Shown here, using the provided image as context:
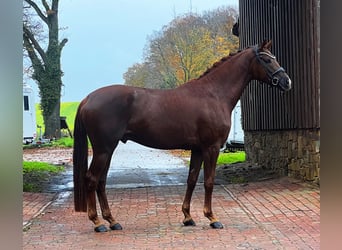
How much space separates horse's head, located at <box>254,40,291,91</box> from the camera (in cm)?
566

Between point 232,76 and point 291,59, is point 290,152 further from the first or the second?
point 232,76

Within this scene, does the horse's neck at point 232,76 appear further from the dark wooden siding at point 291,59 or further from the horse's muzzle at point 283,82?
the dark wooden siding at point 291,59

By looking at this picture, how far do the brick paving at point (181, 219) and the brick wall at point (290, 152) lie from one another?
326mm

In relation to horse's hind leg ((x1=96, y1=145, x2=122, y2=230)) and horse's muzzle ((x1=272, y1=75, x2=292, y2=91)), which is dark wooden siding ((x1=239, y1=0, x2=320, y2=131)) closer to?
horse's muzzle ((x1=272, y1=75, x2=292, y2=91))

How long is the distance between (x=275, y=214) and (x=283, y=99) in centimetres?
374

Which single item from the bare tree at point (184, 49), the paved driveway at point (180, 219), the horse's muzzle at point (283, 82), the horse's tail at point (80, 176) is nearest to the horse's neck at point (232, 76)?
the horse's muzzle at point (283, 82)

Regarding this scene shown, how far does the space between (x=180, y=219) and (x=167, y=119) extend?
1.39 meters

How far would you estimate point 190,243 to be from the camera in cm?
480

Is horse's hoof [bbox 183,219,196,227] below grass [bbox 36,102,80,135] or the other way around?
below

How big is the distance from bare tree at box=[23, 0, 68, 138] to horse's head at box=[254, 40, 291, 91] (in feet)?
62.7

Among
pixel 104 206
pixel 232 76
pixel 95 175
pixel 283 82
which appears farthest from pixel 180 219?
pixel 283 82

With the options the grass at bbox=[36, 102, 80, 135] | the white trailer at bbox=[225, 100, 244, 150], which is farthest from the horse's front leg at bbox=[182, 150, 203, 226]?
the grass at bbox=[36, 102, 80, 135]

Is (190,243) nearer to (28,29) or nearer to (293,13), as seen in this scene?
(293,13)

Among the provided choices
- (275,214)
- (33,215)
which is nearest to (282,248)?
(275,214)
